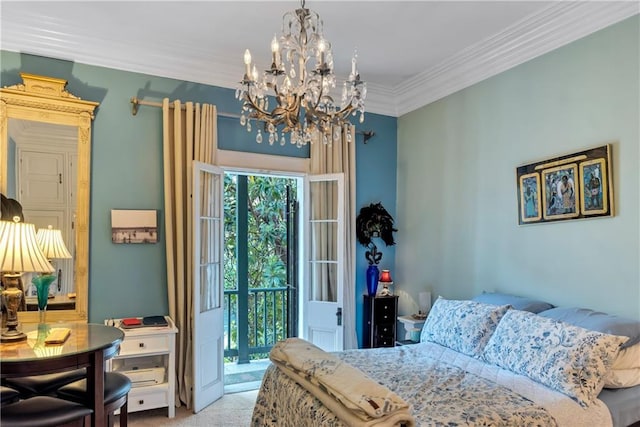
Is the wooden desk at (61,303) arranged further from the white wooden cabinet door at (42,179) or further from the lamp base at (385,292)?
the lamp base at (385,292)

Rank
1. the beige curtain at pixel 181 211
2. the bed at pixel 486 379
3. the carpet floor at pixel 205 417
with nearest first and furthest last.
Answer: the bed at pixel 486 379, the carpet floor at pixel 205 417, the beige curtain at pixel 181 211

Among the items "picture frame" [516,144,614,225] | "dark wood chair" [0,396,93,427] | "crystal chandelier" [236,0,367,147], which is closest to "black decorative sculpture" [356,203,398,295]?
"picture frame" [516,144,614,225]

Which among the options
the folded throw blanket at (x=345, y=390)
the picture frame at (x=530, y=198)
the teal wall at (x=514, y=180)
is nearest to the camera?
the folded throw blanket at (x=345, y=390)

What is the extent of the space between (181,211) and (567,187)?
120 inches

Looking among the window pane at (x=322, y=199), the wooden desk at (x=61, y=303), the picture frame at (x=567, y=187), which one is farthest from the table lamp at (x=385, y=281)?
the wooden desk at (x=61, y=303)

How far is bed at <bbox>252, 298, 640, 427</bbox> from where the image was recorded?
1940mm

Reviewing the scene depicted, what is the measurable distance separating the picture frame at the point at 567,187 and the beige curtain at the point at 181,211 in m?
2.75

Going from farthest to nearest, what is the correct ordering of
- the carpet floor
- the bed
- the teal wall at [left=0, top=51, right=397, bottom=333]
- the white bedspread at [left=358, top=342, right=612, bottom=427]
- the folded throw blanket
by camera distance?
the teal wall at [left=0, top=51, right=397, bottom=333]
the carpet floor
the white bedspread at [left=358, top=342, right=612, bottom=427]
the bed
the folded throw blanket

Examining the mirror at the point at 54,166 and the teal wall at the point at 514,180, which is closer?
the teal wall at the point at 514,180

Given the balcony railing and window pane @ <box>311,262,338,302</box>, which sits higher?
window pane @ <box>311,262,338,302</box>

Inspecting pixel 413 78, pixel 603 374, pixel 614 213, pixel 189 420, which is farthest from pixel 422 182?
pixel 189 420

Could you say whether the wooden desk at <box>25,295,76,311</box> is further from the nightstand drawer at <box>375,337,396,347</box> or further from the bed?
the nightstand drawer at <box>375,337,396,347</box>

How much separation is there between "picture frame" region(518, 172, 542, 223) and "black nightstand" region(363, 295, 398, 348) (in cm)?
165

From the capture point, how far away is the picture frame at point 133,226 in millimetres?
3572
